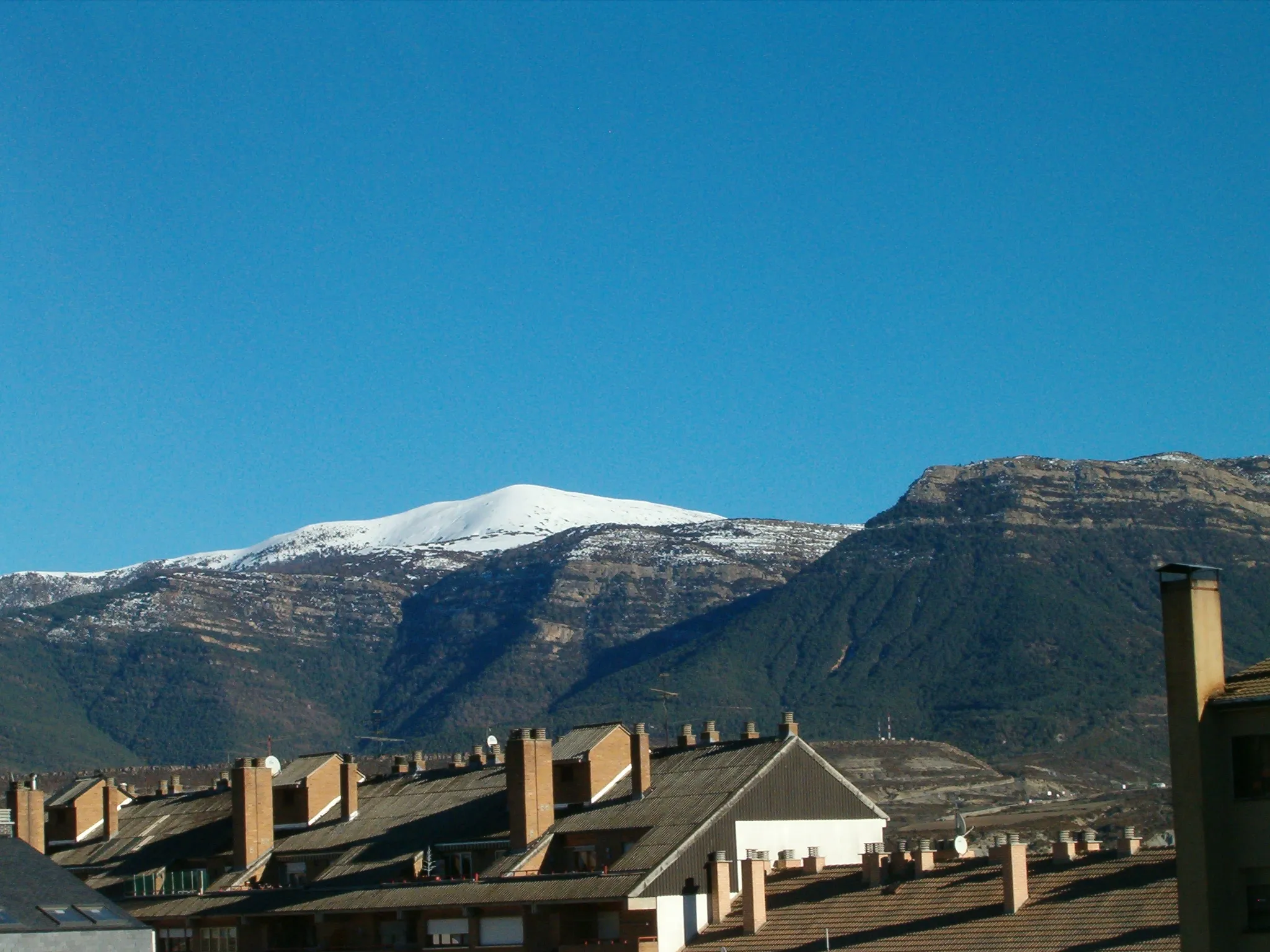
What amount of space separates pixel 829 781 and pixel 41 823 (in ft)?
122

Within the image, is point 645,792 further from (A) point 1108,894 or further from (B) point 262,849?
(A) point 1108,894

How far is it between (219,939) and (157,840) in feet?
41.9

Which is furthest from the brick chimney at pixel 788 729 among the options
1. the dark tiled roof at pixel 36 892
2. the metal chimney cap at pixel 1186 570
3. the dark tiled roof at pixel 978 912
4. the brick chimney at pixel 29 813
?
the brick chimney at pixel 29 813

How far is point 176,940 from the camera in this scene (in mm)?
83375

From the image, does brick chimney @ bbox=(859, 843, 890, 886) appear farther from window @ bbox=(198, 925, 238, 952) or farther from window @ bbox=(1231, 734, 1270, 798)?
window @ bbox=(198, 925, 238, 952)

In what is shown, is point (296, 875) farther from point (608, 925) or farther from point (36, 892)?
point (36, 892)

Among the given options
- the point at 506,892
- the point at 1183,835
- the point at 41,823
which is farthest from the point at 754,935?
the point at 41,823

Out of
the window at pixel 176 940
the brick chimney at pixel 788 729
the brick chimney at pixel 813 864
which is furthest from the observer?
the window at pixel 176 940

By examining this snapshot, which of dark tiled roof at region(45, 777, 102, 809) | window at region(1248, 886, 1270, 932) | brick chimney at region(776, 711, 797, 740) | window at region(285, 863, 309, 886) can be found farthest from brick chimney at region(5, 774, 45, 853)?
window at region(1248, 886, 1270, 932)

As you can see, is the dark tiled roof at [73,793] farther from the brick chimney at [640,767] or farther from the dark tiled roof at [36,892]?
the dark tiled roof at [36,892]

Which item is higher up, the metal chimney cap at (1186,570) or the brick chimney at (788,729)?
the metal chimney cap at (1186,570)

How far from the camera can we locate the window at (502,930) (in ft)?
238

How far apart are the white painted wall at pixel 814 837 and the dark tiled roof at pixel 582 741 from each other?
8.02m

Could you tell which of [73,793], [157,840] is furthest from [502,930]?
[73,793]
